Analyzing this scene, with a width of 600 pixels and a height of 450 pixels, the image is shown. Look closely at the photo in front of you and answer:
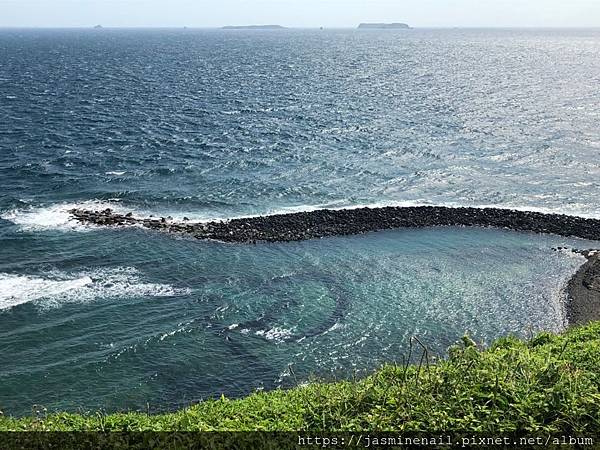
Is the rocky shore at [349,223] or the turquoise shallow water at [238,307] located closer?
the turquoise shallow water at [238,307]

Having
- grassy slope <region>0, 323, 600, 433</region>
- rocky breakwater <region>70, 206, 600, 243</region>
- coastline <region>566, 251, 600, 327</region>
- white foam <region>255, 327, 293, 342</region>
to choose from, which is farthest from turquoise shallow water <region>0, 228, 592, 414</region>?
grassy slope <region>0, 323, 600, 433</region>

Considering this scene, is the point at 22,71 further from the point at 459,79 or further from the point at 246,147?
the point at 459,79

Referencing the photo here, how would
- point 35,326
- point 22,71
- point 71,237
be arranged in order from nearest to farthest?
point 35,326 < point 71,237 < point 22,71

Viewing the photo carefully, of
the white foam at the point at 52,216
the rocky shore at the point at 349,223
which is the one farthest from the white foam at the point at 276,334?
the white foam at the point at 52,216

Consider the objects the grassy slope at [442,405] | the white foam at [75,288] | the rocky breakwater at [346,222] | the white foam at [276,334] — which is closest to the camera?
the grassy slope at [442,405]

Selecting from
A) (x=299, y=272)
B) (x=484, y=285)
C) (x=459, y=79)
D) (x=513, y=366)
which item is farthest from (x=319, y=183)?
(x=459, y=79)

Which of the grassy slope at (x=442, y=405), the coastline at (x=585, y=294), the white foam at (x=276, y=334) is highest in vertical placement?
the grassy slope at (x=442, y=405)

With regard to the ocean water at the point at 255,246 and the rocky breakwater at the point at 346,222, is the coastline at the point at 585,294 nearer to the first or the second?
the ocean water at the point at 255,246
